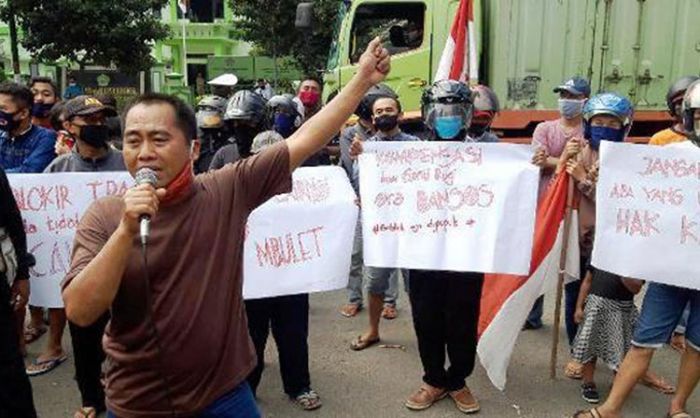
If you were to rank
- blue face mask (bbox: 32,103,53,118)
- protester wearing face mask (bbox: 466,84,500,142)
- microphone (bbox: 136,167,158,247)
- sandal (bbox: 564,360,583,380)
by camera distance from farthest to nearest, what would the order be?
blue face mask (bbox: 32,103,53,118), sandal (bbox: 564,360,583,380), protester wearing face mask (bbox: 466,84,500,142), microphone (bbox: 136,167,158,247)

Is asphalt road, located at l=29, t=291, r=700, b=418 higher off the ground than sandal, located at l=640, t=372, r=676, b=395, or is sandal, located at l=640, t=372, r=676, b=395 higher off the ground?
sandal, located at l=640, t=372, r=676, b=395

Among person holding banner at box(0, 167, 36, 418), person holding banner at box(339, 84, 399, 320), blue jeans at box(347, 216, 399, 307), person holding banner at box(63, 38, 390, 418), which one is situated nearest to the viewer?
person holding banner at box(63, 38, 390, 418)

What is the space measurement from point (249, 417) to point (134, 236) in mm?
758

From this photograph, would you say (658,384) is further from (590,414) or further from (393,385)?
(393,385)

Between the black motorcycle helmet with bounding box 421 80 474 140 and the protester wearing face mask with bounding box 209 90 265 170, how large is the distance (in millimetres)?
976

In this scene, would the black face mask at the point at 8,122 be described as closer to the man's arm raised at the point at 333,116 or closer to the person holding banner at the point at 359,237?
the person holding banner at the point at 359,237

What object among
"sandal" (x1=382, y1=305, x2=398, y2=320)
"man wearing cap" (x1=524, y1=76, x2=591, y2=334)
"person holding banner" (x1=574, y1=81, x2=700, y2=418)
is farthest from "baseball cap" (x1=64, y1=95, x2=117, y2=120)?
"person holding banner" (x1=574, y1=81, x2=700, y2=418)

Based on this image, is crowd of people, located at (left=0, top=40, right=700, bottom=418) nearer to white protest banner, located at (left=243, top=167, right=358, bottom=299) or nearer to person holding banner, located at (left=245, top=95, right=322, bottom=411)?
person holding banner, located at (left=245, top=95, right=322, bottom=411)

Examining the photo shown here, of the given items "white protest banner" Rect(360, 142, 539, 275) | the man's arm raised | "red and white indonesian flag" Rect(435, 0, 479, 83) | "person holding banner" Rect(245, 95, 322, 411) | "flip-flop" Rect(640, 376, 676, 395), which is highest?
"red and white indonesian flag" Rect(435, 0, 479, 83)

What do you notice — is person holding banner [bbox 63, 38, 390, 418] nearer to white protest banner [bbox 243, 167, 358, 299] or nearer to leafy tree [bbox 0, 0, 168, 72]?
white protest banner [bbox 243, 167, 358, 299]

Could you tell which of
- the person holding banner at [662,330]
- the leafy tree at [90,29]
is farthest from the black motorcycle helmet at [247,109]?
the leafy tree at [90,29]

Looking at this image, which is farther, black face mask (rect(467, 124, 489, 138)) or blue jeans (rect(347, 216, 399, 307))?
blue jeans (rect(347, 216, 399, 307))

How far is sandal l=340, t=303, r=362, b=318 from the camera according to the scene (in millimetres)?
5348

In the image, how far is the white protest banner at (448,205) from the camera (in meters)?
3.63
